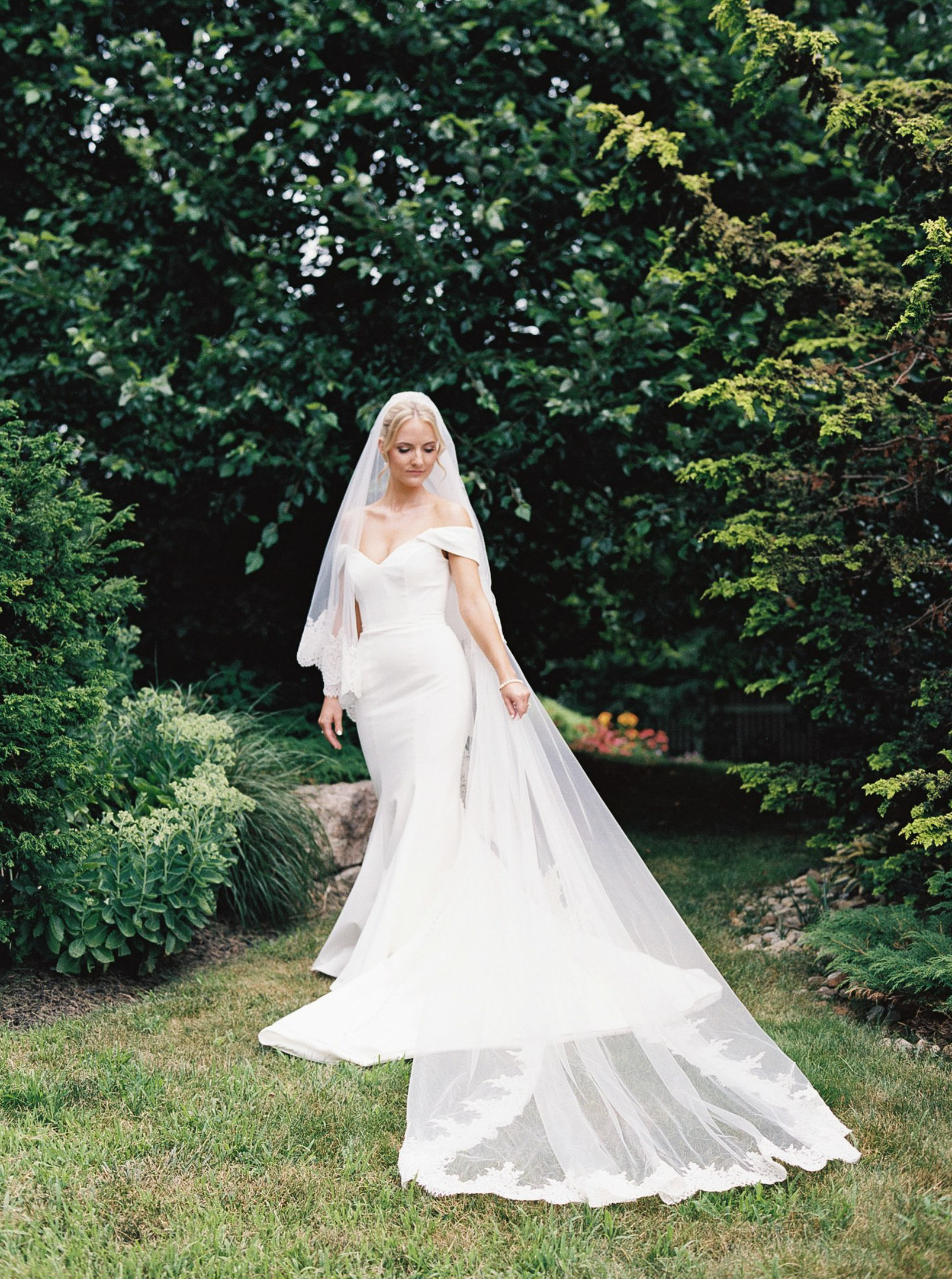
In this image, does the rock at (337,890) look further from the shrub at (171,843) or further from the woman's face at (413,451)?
the woman's face at (413,451)

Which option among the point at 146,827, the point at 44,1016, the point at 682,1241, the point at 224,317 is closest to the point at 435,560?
the point at 146,827

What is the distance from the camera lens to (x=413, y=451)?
4.06m

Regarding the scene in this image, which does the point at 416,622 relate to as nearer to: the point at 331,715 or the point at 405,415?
the point at 331,715

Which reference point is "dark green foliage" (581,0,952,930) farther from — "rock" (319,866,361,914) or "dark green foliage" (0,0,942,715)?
"rock" (319,866,361,914)

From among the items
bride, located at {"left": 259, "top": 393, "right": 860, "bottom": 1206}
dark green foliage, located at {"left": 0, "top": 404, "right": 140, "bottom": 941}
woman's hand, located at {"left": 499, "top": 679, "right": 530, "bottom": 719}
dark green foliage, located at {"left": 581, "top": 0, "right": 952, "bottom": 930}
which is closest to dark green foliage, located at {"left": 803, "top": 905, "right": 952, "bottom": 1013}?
dark green foliage, located at {"left": 581, "top": 0, "right": 952, "bottom": 930}

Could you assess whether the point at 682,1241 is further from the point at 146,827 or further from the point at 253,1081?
the point at 146,827

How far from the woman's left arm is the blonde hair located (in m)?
0.52

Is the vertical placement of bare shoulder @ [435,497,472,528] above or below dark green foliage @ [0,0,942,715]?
below

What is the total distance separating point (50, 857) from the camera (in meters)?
3.77

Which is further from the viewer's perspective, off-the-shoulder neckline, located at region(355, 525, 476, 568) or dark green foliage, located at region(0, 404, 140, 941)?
off-the-shoulder neckline, located at region(355, 525, 476, 568)

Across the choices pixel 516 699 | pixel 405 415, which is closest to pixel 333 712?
pixel 516 699

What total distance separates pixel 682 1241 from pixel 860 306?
4.02 m

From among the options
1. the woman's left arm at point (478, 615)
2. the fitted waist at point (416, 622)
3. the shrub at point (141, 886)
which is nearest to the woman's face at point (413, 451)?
the woman's left arm at point (478, 615)

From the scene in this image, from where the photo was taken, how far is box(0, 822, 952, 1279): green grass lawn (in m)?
2.11
